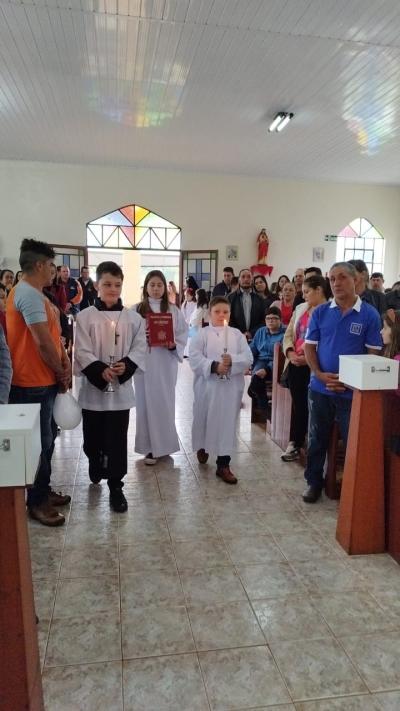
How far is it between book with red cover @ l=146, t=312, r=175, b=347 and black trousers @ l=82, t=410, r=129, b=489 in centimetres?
73

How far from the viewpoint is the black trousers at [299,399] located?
11.7 ft

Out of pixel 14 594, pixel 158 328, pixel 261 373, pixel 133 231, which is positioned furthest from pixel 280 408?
pixel 133 231

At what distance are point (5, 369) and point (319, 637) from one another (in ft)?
5.12

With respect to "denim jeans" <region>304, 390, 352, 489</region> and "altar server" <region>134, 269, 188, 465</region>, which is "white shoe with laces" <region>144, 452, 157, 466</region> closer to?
"altar server" <region>134, 269, 188, 465</region>

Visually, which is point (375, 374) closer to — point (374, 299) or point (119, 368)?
point (119, 368)

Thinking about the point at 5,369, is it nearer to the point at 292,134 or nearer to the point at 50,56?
the point at 50,56

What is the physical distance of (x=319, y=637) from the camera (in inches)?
71.2

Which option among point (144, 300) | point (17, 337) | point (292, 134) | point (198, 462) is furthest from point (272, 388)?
point (292, 134)

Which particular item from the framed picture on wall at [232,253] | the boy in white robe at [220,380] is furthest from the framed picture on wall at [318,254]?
the boy in white robe at [220,380]

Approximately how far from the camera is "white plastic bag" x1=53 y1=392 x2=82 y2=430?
2541 mm

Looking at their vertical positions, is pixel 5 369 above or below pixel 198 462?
above

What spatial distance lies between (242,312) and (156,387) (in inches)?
96.9

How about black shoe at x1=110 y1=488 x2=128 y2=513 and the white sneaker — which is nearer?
black shoe at x1=110 y1=488 x2=128 y2=513

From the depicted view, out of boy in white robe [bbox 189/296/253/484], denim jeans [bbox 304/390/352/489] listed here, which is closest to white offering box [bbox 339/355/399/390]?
denim jeans [bbox 304/390/352/489]
